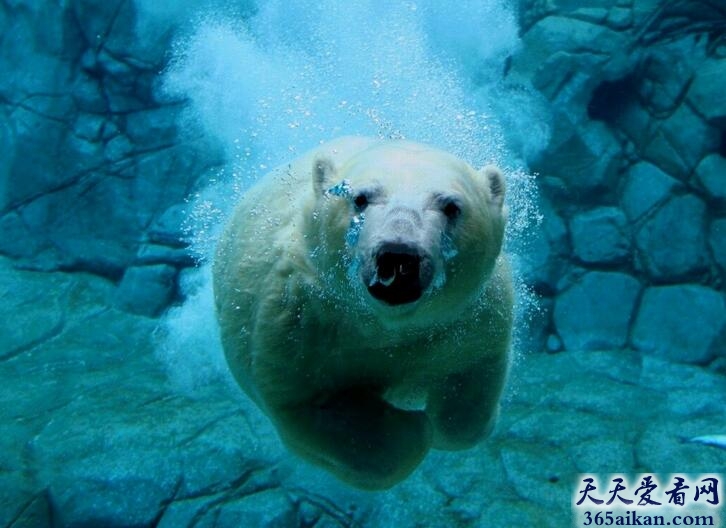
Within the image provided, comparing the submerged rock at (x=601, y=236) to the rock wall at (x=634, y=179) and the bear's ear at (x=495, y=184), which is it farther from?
the bear's ear at (x=495, y=184)

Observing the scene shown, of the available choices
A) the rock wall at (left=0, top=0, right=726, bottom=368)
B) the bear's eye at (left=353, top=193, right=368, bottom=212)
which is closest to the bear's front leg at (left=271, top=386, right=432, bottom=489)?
the bear's eye at (left=353, top=193, right=368, bottom=212)

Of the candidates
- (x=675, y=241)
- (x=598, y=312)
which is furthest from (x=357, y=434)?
(x=675, y=241)

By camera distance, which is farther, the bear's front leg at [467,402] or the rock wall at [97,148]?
the rock wall at [97,148]

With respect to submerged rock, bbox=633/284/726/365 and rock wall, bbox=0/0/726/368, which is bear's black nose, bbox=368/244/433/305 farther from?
submerged rock, bbox=633/284/726/365

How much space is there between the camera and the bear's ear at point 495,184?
2.24 m

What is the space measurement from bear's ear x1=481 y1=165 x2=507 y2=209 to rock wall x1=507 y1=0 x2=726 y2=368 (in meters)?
6.75

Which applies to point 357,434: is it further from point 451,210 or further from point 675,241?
point 675,241

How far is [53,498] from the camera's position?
5.63 metres

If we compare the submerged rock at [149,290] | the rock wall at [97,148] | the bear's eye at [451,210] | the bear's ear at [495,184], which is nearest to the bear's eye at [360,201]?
the bear's eye at [451,210]

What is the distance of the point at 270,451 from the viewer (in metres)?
6.16

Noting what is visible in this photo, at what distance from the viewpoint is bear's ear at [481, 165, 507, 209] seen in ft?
7.34

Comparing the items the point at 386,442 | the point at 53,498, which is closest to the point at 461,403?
the point at 386,442

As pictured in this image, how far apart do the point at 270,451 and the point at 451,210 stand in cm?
→ 475

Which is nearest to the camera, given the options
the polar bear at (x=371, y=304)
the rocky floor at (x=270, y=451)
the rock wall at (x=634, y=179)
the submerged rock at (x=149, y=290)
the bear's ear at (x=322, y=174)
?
the polar bear at (x=371, y=304)
